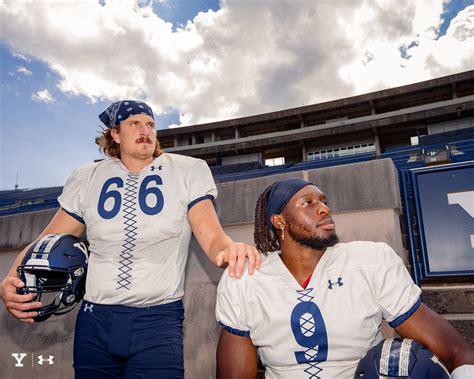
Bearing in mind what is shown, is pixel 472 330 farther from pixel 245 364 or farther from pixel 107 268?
pixel 107 268

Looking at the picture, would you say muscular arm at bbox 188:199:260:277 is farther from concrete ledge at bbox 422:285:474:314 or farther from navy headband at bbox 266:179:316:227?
concrete ledge at bbox 422:285:474:314

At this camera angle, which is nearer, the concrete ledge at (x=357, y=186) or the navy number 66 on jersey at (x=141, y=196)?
the navy number 66 on jersey at (x=141, y=196)

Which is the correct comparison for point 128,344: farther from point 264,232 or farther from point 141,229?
point 264,232

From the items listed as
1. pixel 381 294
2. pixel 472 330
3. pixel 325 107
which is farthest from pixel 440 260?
pixel 325 107

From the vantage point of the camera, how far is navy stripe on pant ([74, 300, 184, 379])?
73.5 inches

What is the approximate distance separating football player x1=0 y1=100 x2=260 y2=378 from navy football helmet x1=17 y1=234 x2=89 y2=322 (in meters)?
0.07

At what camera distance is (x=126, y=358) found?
192cm

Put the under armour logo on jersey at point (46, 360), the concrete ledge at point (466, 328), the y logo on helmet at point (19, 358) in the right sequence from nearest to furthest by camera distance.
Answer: the concrete ledge at point (466, 328), the under armour logo on jersey at point (46, 360), the y logo on helmet at point (19, 358)

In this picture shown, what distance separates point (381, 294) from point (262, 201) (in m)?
1.01

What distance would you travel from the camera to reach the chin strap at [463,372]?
1632 millimetres

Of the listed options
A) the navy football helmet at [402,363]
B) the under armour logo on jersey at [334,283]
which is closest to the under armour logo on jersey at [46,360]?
the under armour logo on jersey at [334,283]

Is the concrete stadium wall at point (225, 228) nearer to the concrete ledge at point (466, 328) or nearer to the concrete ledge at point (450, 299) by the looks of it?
the concrete ledge at point (450, 299)

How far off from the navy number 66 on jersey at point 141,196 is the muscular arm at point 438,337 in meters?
1.47

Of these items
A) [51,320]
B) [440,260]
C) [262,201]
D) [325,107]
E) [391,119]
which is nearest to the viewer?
[262,201]
